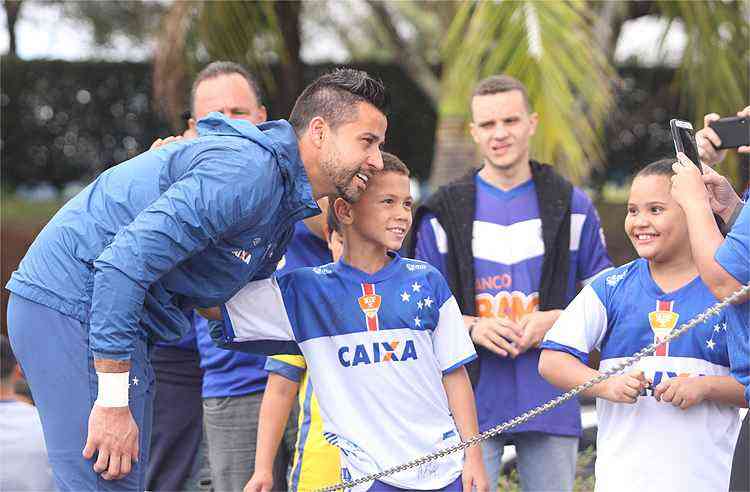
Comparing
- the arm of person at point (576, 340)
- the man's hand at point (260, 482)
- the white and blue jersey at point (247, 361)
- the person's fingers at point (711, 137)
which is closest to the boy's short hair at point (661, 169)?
the person's fingers at point (711, 137)

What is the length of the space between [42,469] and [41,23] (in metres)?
13.7

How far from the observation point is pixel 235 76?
15.5 feet

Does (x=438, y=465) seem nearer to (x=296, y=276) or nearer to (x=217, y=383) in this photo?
(x=296, y=276)

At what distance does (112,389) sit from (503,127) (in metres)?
2.07

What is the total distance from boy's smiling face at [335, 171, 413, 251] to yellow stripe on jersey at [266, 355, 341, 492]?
516 millimetres

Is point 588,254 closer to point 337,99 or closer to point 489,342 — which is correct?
point 489,342

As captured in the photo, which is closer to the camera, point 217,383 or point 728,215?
point 728,215

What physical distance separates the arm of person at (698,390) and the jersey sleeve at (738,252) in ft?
1.35

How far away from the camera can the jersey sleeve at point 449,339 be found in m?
3.54

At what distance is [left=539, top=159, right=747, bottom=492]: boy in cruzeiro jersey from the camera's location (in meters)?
3.21

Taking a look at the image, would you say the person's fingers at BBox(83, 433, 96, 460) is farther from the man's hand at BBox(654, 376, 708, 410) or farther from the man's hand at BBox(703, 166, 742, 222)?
the man's hand at BBox(703, 166, 742, 222)

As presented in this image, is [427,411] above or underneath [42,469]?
above

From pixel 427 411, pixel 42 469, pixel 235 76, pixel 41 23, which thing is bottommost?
pixel 42 469

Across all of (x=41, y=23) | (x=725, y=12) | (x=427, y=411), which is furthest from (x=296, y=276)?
(x=41, y=23)
